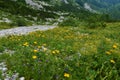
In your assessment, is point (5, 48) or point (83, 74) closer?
point (83, 74)

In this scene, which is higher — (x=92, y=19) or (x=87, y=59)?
(x=87, y=59)

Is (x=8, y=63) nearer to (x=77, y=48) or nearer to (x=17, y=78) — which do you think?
(x=17, y=78)

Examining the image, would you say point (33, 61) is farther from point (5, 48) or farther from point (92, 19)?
point (92, 19)

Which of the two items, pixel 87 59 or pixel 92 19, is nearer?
pixel 87 59

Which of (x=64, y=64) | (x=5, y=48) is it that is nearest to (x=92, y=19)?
(x=5, y=48)

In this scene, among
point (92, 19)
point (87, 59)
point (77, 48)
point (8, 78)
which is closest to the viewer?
point (8, 78)

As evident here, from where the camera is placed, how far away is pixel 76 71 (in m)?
10.3

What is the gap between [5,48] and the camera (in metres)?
14.3

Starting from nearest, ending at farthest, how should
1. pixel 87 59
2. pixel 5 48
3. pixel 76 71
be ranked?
pixel 76 71 < pixel 87 59 < pixel 5 48

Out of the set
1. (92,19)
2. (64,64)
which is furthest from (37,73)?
(92,19)

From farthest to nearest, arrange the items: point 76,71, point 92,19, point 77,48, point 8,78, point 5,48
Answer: point 92,19
point 5,48
point 77,48
point 76,71
point 8,78

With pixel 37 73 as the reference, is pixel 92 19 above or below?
below

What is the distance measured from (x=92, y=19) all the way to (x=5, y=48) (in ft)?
114

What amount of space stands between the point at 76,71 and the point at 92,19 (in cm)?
3810
